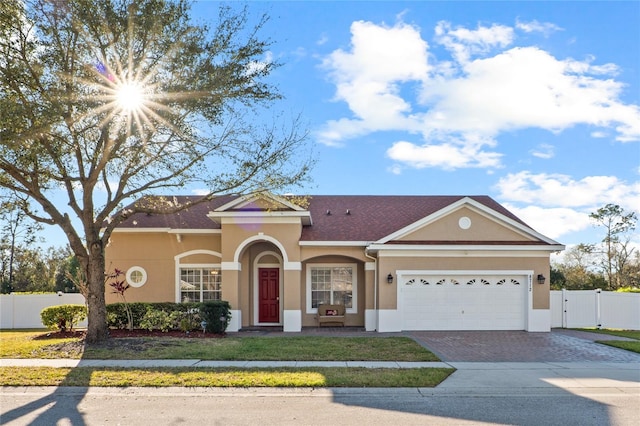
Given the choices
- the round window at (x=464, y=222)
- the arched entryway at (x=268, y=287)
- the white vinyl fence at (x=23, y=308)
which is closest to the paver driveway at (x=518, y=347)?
the round window at (x=464, y=222)

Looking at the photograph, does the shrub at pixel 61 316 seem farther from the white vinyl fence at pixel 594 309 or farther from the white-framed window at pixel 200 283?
the white-framed window at pixel 200 283

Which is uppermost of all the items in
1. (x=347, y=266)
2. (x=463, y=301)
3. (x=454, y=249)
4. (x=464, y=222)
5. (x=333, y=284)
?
(x=464, y=222)

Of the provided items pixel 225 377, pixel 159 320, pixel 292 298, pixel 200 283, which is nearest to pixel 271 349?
pixel 225 377

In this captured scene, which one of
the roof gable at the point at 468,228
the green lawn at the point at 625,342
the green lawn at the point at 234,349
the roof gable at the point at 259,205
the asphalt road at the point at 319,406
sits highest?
the roof gable at the point at 259,205

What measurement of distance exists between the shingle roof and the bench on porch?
8.75ft

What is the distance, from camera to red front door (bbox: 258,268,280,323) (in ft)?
66.6

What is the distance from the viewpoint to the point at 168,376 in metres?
10.0

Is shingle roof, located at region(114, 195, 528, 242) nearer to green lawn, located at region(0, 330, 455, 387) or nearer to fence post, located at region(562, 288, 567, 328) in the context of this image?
fence post, located at region(562, 288, 567, 328)

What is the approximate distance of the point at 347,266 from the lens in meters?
20.2

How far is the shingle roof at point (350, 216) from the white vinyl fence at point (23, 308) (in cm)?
543

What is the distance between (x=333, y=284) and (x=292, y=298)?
2298 millimetres

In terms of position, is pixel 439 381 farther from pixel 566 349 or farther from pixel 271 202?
pixel 271 202

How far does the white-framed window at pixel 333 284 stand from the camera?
65.7ft

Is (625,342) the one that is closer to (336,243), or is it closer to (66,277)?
(336,243)
